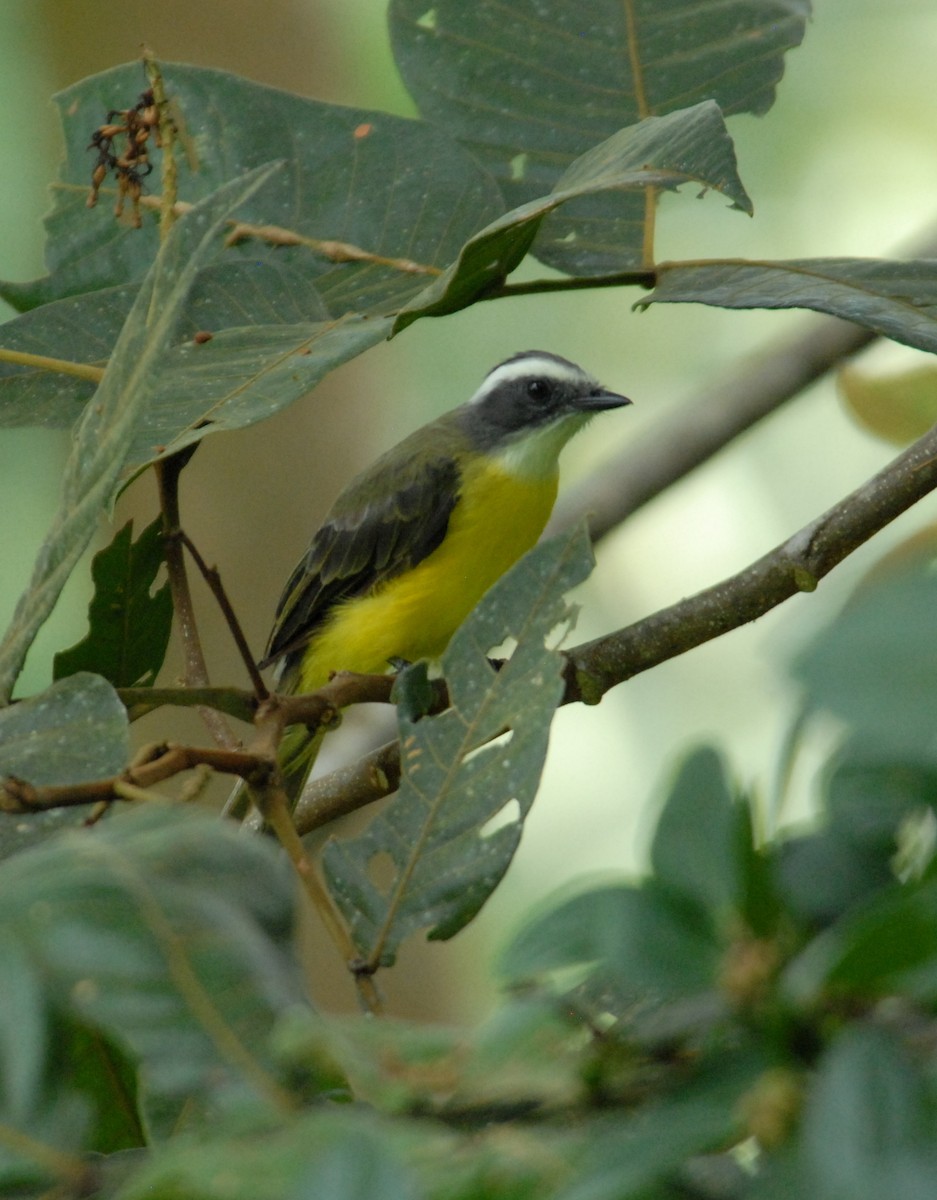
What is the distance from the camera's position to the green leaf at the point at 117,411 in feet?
3.54

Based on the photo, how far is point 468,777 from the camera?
37.9 inches

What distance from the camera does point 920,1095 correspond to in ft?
1.59

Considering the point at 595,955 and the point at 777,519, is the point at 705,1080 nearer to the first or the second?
the point at 595,955

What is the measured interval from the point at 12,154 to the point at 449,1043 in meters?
5.95

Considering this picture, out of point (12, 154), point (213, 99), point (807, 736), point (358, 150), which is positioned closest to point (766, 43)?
point (358, 150)

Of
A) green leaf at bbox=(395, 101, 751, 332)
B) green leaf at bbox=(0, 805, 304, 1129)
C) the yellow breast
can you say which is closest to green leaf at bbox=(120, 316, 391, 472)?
green leaf at bbox=(395, 101, 751, 332)

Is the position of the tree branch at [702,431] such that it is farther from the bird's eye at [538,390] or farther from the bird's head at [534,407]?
the bird's eye at [538,390]

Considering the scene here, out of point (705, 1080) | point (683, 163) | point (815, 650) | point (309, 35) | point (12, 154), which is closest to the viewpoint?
point (815, 650)

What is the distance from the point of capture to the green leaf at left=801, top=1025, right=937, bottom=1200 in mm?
460

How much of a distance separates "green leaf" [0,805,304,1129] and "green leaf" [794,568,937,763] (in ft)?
0.99

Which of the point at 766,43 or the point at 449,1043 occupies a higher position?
the point at 766,43

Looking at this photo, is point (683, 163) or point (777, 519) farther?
point (777, 519)

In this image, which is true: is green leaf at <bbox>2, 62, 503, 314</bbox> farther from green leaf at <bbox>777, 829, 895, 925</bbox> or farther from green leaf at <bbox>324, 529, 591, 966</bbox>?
green leaf at <bbox>777, 829, 895, 925</bbox>

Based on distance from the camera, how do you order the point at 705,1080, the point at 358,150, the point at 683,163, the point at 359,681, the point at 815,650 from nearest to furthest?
the point at 815,650, the point at 705,1080, the point at 683,163, the point at 359,681, the point at 358,150
